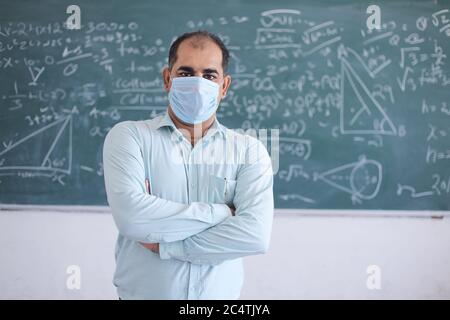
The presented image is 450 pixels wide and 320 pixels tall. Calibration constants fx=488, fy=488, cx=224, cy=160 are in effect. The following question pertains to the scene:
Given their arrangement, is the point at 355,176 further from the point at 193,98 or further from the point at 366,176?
the point at 193,98

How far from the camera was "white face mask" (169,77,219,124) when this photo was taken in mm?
1795

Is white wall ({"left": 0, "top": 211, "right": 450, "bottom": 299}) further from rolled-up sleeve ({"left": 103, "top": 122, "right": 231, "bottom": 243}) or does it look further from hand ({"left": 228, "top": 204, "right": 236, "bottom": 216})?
rolled-up sleeve ({"left": 103, "top": 122, "right": 231, "bottom": 243})

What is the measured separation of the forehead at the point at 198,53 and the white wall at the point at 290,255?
1.69m

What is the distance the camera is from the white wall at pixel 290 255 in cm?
324

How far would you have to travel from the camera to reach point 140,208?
5.55 feet

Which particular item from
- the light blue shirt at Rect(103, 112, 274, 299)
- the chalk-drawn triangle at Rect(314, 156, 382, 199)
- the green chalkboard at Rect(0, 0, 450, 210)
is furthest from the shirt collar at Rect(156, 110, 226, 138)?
the chalk-drawn triangle at Rect(314, 156, 382, 199)

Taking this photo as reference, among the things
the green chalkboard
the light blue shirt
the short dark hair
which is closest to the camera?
the light blue shirt

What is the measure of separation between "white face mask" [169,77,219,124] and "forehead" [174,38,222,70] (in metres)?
0.05

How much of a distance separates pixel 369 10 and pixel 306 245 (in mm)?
1598

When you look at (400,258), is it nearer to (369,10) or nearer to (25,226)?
(369,10)

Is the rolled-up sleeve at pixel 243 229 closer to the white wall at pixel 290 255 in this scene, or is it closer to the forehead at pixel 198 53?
the forehead at pixel 198 53

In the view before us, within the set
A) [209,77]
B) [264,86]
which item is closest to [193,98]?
[209,77]

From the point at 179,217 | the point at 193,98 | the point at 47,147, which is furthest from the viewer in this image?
the point at 47,147

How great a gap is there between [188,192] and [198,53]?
50 cm
